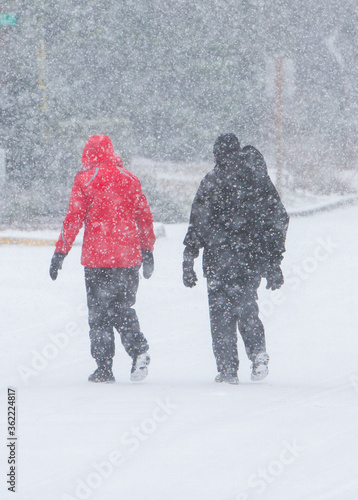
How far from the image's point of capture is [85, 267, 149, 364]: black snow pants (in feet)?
16.7

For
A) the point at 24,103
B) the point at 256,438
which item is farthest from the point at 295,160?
the point at 256,438

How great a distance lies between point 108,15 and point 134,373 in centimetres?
1722

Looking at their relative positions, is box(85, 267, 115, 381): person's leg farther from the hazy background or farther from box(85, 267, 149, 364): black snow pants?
the hazy background

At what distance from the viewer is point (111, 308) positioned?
517 cm

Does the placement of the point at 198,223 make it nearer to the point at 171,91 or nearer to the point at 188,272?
the point at 188,272

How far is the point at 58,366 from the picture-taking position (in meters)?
6.20

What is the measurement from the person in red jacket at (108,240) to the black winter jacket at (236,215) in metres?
0.37

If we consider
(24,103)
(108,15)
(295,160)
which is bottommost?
(295,160)

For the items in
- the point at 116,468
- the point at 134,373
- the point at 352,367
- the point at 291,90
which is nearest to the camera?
the point at 116,468

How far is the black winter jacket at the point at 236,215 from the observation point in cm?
510

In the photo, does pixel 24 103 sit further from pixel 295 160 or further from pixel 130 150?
pixel 295 160

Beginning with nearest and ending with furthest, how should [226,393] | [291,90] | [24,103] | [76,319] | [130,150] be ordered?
[226,393] → [76,319] → [24,103] → [130,150] → [291,90]

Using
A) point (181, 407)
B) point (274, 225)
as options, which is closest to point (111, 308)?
point (181, 407)

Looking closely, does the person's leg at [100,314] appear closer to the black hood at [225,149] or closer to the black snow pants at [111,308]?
the black snow pants at [111,308]
